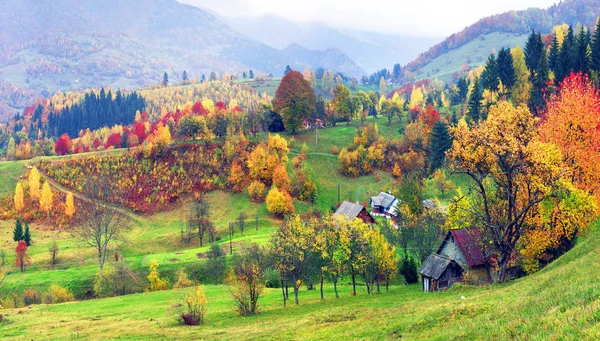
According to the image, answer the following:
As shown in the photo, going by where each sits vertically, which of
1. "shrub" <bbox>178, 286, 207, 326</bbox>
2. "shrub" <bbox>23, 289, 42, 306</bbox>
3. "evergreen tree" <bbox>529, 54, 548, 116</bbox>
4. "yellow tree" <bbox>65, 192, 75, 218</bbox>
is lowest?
"shrub" <bbox>23, 289, 42, 306</bbox>

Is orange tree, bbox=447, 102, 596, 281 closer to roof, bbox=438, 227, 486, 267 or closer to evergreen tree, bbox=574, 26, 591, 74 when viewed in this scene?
roof, bbox=438, 227, 486, 267

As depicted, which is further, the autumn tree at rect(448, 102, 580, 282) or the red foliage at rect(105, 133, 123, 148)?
the red foliage at rect(105, 133, 123, 148)

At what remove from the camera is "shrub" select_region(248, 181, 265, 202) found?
120250mm

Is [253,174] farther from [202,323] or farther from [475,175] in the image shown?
[475,175]

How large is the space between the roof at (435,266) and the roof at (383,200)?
5132 centimetres

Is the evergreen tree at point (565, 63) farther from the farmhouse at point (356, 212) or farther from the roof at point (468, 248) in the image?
the roof at point (468, 248)

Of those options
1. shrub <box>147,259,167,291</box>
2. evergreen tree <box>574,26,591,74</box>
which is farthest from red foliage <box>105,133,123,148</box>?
evergreen tree <box>574,26,591,74</box>

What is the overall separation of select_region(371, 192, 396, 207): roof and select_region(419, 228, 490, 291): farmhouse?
1993 inches

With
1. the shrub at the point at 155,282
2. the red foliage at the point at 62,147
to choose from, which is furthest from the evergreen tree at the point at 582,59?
the red foliage at the point at 62,147

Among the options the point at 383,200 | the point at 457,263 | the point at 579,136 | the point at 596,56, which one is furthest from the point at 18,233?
the point at 596,56

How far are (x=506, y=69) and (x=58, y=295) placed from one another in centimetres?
11058

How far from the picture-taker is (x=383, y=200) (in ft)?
367

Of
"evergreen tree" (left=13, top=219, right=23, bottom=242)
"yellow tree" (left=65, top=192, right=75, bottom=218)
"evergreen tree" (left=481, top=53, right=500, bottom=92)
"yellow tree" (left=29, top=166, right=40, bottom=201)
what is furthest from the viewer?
"yellow tree" (left=29, top=166, right=40, bottom=201)

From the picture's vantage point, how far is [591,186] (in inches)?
1820
